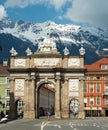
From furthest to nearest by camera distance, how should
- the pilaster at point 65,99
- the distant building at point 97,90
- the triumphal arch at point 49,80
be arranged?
1. the distant building at point 97,90
2. the pilaster at point 65,99
3. the triumphal arch at point 49,80

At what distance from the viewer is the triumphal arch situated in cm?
8488

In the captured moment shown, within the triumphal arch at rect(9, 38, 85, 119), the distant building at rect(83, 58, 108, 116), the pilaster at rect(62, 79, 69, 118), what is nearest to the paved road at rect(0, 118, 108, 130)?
the pilaster at rect(62, 79, 69, 118)

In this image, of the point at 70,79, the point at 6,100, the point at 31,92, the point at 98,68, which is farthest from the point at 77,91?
the point at 98,68

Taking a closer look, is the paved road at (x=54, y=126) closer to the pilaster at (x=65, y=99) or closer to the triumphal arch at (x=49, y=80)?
the pilaster at (x=65, y=99)

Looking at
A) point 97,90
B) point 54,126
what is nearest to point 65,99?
point 97,90

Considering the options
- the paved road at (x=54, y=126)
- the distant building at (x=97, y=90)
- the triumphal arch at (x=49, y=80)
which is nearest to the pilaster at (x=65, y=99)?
the triumphal arch at (x=49, y=80)

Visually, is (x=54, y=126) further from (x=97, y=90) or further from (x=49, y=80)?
(x=97, y=90)

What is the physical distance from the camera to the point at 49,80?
282ft

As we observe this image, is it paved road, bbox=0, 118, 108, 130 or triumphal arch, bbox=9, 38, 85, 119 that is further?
triumphal arch, bbox=9, 38, 85, 119

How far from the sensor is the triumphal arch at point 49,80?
278 ft

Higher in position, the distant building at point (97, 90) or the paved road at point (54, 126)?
the distant building at point (97, 90)

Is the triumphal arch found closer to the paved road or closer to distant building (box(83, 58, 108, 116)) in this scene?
the paved road

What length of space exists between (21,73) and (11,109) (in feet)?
23.7

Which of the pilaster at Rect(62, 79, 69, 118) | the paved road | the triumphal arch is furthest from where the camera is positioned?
the pilaster at Rect(62, 79, 69, 118)
